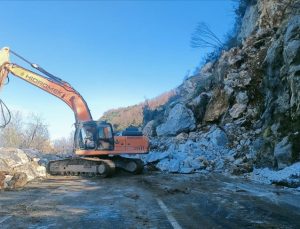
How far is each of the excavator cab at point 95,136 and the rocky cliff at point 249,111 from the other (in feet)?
12.6

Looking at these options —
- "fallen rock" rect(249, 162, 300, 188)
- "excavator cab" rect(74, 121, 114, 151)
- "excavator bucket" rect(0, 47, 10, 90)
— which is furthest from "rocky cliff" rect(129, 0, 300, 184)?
"excavator bucket" rect(0, 47, 10, 90)

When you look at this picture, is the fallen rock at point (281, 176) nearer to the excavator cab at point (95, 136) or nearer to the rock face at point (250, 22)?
the excavator cab at point (95, 136)

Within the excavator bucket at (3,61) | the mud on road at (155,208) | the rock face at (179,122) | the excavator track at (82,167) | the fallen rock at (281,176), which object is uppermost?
the excavator bucket at (3,61)

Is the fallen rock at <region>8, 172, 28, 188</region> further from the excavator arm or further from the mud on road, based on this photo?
the excavator arm

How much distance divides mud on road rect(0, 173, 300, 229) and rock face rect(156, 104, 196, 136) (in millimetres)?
16721

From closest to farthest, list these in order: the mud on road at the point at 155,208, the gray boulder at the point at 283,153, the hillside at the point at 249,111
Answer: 1. the mud on road at the point at 155,208
2. the gray boulder at the point at 283,153
3. the hillside at the point at 249,111

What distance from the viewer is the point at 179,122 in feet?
99.1

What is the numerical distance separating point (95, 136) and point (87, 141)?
430 mm

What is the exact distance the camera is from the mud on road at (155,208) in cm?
726

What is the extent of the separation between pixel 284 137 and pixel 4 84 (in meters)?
11.9

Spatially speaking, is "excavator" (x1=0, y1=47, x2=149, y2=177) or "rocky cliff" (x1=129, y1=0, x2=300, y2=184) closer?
"rocky cliff" (x1=129, y1=0, x2=300, y2=184)

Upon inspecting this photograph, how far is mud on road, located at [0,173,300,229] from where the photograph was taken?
286 inches

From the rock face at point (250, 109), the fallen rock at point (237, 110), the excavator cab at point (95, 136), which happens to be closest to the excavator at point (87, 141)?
the excavator cab at point (95, 136)

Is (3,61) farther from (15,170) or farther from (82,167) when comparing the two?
(82,167)
